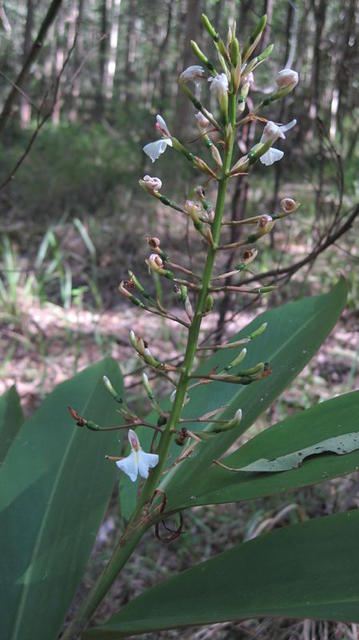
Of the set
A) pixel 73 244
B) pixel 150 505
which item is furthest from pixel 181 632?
pixel 73 244

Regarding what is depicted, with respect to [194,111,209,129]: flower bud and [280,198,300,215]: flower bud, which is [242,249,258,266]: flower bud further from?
[194,111,209,129]: flower bud

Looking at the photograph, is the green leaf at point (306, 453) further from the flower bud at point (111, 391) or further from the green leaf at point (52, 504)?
the green leaf at point (52, 504)

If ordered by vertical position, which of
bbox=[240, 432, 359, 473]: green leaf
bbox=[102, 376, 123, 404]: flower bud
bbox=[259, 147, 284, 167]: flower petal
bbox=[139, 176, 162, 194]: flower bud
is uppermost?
bbox=[259, 147, 284, 167]: flower petal

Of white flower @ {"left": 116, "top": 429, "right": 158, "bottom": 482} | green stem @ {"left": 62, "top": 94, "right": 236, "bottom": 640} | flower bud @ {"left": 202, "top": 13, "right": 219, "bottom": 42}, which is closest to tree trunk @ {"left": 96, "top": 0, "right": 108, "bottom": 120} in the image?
flower bud @ {"left": 202, "top": 13, "right": 219, "bottom": 42}

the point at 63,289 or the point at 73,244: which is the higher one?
the point at 73,244

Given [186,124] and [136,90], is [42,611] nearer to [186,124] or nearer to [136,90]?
[186,124]

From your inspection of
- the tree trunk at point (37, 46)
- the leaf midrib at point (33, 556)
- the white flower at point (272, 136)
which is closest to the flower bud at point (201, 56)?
the white flower at point (272, 136)
